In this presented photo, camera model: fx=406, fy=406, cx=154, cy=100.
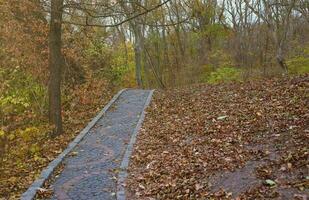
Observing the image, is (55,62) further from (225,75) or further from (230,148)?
(225,75)

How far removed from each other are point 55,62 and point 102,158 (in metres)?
3.99

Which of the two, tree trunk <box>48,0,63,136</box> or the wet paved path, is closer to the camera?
the wet paved path

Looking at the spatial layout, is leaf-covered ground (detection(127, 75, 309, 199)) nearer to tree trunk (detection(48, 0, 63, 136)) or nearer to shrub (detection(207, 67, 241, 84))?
tree trunk (detection(48, 0, 63, 136))

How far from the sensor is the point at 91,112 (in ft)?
52.7

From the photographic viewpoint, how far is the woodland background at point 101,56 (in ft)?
37.6

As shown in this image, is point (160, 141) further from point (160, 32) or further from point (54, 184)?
point (160, 32)

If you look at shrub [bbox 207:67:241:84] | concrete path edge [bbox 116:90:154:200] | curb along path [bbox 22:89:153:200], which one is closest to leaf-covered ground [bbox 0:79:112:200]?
curb along path [bbox 22:89:153:200]

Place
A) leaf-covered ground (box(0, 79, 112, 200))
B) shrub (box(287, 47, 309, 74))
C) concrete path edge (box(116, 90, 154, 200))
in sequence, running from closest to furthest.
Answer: concrete path edge (box(116, 90, 154, 200)) → leaf-covered ground (box(0, 79, 112, 200)) → shrub (box(287, 47, 309, 74))

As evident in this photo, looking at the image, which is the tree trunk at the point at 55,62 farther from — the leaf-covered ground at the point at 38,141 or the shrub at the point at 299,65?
the shrub at the point at 299,65

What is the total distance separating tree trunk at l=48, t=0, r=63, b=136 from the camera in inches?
463

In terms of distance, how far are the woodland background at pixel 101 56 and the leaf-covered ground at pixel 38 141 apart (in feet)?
0.10

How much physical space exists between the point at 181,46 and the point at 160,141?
61.5 ft

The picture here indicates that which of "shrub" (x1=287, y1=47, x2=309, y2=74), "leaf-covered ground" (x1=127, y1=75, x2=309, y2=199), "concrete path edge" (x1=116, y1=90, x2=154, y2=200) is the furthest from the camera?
"shrub" (x1=287, y1=47, x2=309, y2=74)

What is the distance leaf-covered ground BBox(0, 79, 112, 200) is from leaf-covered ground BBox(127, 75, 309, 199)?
7.65ft
